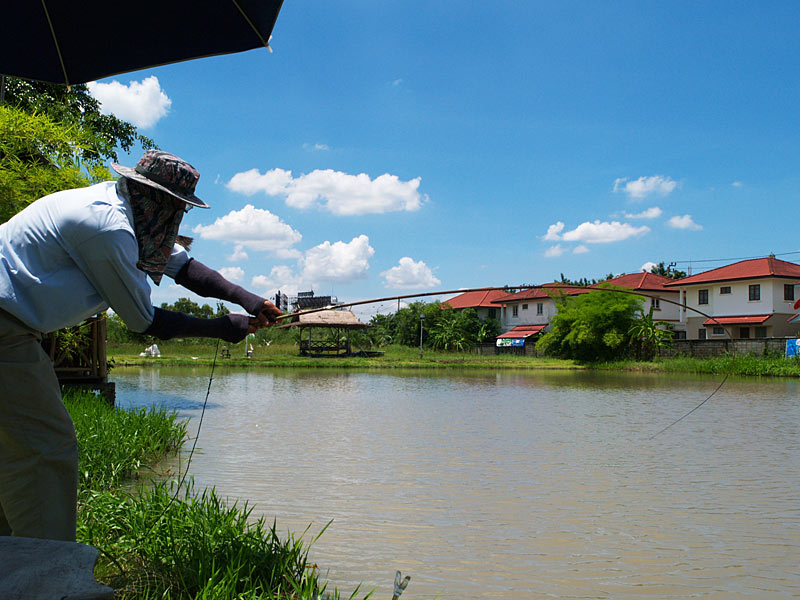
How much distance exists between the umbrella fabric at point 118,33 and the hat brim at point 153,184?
3.27 feet

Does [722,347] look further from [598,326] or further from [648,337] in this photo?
[598,326]

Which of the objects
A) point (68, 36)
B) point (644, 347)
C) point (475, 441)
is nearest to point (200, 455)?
point (475, 441)

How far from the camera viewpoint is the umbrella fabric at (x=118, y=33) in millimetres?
2682

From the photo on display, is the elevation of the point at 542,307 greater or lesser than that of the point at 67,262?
greater

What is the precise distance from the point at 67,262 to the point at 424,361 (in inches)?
1083

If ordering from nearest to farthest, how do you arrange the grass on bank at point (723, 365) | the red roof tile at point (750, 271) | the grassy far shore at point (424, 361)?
the grass on bank at point (723, 365) → the grassy far shore at point (424, 361) → the red roof tile at point (750, 271)

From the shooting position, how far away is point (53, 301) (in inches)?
72.6

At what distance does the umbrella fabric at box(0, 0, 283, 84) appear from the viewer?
8.80 ft

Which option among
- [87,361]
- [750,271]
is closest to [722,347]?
[750,271]

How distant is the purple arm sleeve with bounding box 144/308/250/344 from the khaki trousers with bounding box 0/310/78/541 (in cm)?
35

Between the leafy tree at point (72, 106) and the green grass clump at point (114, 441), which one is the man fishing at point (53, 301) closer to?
the green grass clump at point (114, 441)

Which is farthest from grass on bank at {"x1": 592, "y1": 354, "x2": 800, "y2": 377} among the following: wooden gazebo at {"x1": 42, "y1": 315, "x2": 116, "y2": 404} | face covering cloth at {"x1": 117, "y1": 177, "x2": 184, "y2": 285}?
face covering cloth at {"x1": 117, "y1": 177, "x2": 184, "y2": 285}

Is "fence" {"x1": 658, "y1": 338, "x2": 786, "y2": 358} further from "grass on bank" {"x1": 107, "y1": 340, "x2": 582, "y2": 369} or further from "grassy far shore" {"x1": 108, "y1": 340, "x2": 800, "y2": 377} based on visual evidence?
"grass on bank" {"x1": 107, "y1": 340, "x2": 582, "y2": 369}

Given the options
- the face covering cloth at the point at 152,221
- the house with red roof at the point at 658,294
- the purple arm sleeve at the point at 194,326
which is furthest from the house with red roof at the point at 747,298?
the face covering cloth at the point at 152,221
